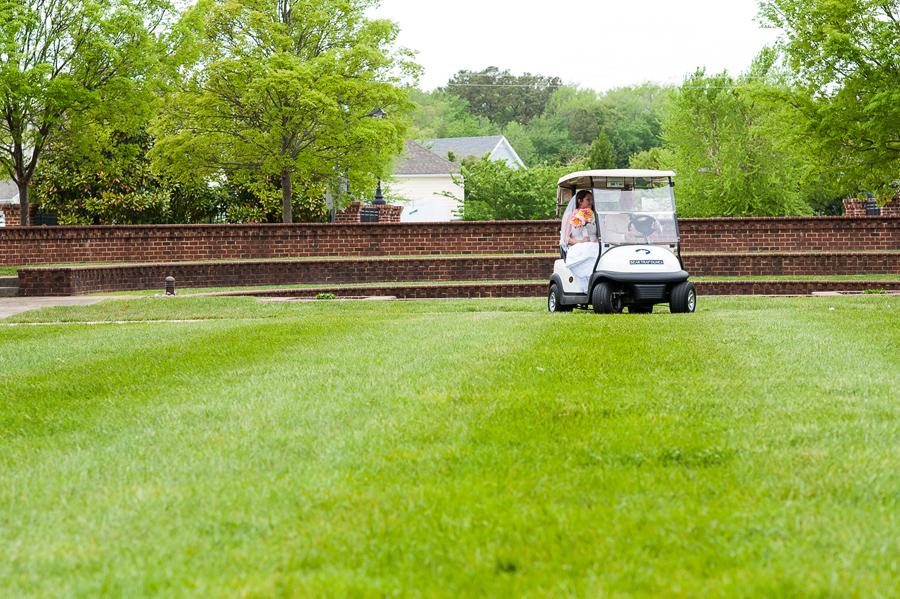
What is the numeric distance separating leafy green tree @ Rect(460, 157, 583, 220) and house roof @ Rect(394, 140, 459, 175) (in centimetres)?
1610

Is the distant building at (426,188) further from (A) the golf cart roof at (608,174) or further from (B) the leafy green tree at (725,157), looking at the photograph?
(A) the golf cart roof at (608,174)

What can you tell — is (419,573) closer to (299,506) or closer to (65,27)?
(299,506)

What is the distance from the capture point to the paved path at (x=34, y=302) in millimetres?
13496

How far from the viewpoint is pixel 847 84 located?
1817cm

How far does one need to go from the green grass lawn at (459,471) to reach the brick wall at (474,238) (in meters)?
14.2

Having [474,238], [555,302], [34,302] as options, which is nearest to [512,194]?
[474,238]

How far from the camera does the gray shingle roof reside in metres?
58.2

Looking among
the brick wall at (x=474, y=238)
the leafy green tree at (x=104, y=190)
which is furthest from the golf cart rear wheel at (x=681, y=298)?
the leafy green tree at (x=104, y=190)

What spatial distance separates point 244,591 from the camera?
2588 millimetres

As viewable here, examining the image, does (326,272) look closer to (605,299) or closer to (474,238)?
(474,238)

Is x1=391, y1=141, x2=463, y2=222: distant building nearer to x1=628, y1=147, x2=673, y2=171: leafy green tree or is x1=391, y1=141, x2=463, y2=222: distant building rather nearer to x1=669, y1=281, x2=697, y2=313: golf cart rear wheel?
x1=628, y1=147, x2=673, y2=171: leafy green tree

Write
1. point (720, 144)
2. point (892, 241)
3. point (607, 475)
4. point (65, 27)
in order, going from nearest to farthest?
point (607, 475) → point (65, 27) → point (892, 241) → point (720, 144)

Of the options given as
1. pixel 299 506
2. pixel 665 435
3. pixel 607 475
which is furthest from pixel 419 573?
pixel 665 435

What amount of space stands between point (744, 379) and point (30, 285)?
580 inches
